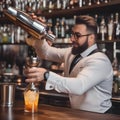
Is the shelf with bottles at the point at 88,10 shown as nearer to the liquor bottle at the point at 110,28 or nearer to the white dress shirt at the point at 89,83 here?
the liquor bottle at the point at 110,28

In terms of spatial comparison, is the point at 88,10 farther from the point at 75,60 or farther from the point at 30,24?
the point at 30,24

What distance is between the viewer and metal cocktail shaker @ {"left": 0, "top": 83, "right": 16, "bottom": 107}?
6.05ft

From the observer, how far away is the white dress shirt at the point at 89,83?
184cm

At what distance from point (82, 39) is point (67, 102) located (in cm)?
103

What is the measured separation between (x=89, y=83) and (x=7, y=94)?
1.64 feet

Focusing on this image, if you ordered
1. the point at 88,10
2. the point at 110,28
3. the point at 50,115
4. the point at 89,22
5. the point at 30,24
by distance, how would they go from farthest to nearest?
1. the point at 88,10
2. the point at 110,28
3. the point at 89,22
4. the point at 30,24
5. the point at 50,115

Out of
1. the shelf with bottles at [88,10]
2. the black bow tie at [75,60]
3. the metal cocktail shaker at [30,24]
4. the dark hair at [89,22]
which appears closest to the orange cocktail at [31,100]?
the metal cocktail shaker at [30,24]

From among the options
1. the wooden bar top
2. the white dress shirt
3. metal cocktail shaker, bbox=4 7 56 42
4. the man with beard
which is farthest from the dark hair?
the wooden bar top

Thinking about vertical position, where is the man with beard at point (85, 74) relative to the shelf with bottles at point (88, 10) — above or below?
below

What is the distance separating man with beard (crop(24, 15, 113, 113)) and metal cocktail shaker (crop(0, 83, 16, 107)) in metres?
0.22

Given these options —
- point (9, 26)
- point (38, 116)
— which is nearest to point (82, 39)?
point (38, 116)

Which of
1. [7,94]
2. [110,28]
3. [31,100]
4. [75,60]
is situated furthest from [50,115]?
[110,28]

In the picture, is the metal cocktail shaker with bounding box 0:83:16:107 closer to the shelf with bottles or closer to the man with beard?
the man with beard

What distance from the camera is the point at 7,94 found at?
1852 mm
